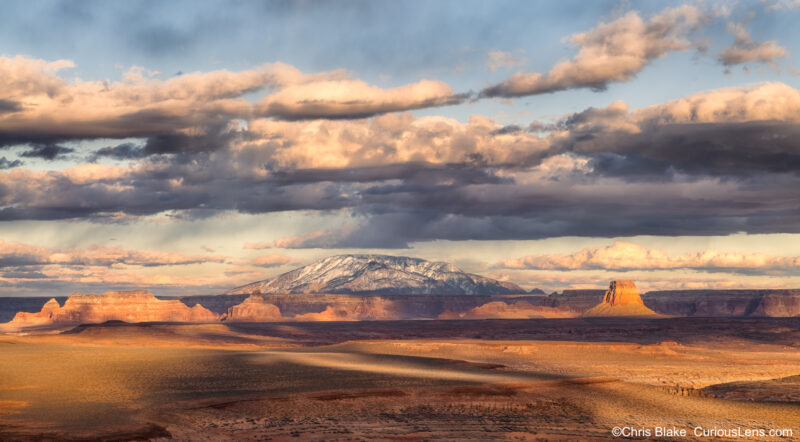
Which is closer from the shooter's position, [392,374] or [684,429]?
[684,429]

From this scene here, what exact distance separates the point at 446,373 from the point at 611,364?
150 feet

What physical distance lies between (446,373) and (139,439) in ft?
120

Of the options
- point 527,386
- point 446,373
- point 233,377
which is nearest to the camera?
point 527,386

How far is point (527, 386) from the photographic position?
5809cm

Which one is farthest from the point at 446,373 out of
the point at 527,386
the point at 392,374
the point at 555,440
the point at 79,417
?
the point at 79,417

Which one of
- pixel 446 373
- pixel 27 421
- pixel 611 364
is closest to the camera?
pixel 27 421

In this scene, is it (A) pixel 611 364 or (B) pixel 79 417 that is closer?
(B) pixel 79 417

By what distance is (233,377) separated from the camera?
6612 cm

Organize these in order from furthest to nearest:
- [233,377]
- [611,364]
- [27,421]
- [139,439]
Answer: [611,364]
[233,377]
[27,421]
[139,439]

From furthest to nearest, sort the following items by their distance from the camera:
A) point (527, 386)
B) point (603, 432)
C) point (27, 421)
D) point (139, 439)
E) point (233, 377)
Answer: point (233, 377), point (527, 386), point (603, 432), point (27, 421), point (139, 439)

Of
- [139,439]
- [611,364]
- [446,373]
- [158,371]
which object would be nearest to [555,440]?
[139,439]

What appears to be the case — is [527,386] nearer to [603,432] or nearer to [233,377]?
[603,432]

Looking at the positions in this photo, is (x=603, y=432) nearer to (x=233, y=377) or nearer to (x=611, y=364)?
(x=233, y=377)

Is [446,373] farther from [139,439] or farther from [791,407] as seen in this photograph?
[139,439]
